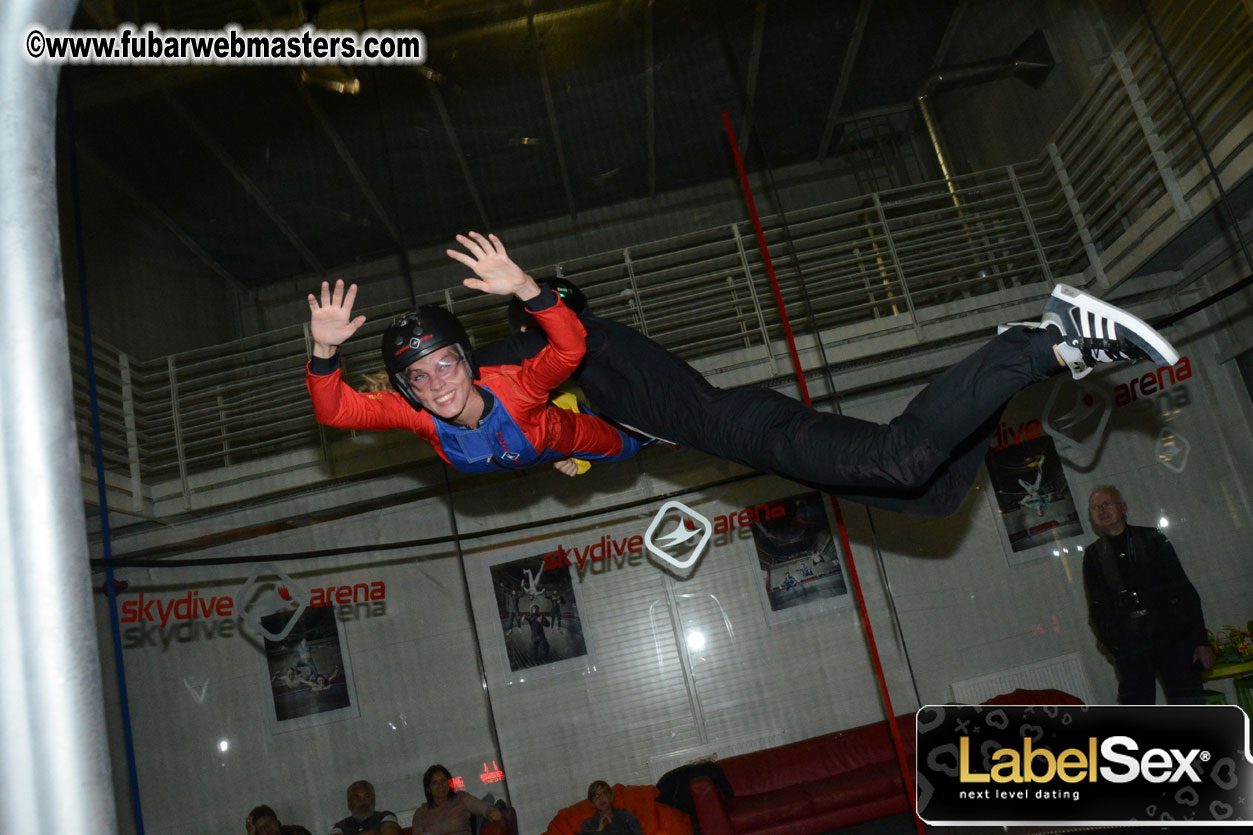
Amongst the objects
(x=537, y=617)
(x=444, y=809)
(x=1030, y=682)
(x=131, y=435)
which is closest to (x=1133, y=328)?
(x=1030, y=682)

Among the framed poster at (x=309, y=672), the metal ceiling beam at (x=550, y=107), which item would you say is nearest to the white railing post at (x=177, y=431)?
the framed poster at (x=309, y=672)

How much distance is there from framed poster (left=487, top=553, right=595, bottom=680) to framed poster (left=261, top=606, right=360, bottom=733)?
2.02 feet

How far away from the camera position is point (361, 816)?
299 centimetres

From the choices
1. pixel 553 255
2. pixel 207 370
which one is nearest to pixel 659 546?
pixel 553 255

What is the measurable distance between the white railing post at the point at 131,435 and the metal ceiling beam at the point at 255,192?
80 centimetres

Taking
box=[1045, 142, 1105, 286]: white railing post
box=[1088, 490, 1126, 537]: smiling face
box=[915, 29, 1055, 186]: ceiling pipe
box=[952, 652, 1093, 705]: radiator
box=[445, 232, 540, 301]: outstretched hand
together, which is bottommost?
box=[952, 652, 1093, 705]: radiator

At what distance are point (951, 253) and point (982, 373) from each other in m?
1.85

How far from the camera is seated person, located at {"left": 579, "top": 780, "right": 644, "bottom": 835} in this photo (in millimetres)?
3025

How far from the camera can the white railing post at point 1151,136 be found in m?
3.35

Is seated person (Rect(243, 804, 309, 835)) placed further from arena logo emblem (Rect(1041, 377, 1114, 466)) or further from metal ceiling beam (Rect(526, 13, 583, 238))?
arena logo emblem (Rect(1041, 377, 1114, 466))

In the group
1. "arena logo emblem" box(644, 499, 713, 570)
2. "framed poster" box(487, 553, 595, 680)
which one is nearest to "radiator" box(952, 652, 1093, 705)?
"arena logo emblem" box(644, 499, 713, 570)

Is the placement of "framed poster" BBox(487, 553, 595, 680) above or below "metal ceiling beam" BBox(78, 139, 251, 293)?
below

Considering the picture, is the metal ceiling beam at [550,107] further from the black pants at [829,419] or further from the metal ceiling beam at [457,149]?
the black pants at [829,419]

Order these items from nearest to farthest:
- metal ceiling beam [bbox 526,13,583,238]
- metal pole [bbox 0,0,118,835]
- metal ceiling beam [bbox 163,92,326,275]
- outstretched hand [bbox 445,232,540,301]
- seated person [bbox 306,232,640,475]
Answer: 1. metal pole [bbox 0,0,118,835]
2. outstretched hand [bbox 445,232,540,301]
3. seated person [bbox 306,232,640,475]
4. metal ceiling beam [bbox 163,92,326,275]
5. metal ceiling beam [bbox 526,13,583,238]
